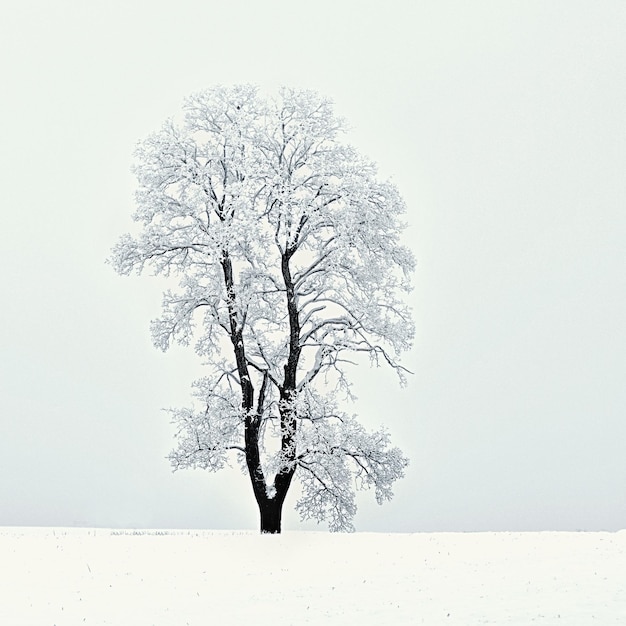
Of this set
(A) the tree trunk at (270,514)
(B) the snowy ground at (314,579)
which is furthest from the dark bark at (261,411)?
(B) the snowy ground at (314,579)

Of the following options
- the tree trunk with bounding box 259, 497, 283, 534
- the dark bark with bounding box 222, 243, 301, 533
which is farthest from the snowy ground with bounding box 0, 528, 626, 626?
the dark bark with bounding box 222, 243, 301, 533

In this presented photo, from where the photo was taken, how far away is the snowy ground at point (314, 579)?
14.1 meters

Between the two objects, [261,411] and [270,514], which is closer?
[270,514]

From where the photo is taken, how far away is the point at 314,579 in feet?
55.0

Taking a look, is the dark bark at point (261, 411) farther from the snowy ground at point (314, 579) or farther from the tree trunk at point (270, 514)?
the snowy ground at point (314, 579)

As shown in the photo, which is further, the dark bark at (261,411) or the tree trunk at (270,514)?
the tree trunk at (270,514)

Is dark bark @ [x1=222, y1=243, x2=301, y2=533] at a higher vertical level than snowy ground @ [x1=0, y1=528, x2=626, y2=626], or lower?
higher

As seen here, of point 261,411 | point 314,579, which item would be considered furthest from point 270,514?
point 314,579

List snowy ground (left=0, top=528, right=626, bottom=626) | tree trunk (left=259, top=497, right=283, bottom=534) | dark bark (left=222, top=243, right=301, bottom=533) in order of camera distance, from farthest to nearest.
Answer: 1. tree trunk (left=259, top=497, right=283, bottom=534)
2. dark bark (left=222, top=243, right=301, bottom=533)
3. snowy ground (left=0, top=528, right=626, bottom=626)

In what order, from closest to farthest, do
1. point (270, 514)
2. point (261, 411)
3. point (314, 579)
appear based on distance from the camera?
1. point (314, 579)
2. point (270, 514)
3. point (261, 411)

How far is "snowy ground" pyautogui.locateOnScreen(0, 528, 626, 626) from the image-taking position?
1407cm

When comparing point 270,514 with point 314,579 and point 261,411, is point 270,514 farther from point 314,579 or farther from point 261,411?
point 314,579

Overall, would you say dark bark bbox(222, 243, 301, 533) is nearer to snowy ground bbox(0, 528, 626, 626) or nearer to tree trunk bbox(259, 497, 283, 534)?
tree trunk bbox(259, 497, 283, 534)

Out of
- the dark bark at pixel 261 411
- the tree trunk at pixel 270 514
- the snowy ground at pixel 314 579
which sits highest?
the dark bark at pixel 261 411
